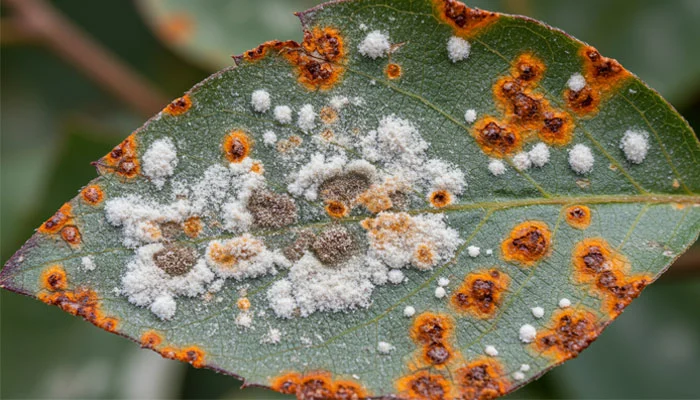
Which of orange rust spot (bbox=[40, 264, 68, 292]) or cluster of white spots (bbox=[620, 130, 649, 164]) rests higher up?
cluster of white spots (bbox=[620, 130, 649, 164])

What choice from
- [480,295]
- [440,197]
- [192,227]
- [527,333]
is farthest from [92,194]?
[527,333]

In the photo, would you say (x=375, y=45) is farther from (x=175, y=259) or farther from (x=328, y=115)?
(x=175, y=259)

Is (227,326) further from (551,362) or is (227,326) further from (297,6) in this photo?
(297,6)

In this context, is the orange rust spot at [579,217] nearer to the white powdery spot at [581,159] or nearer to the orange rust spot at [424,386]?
the white powdery spot at [581,159]

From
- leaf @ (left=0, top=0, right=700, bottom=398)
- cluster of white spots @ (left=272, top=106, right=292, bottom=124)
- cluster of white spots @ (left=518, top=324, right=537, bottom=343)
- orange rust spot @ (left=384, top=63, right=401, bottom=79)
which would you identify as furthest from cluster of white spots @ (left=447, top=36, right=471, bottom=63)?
cluster of white spots @ (left=518, top=324, right=537, bottom=343)

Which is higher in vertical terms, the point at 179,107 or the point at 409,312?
the point at 179,107

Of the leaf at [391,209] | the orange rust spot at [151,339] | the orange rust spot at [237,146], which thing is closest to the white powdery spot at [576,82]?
the leaf at [391,209]

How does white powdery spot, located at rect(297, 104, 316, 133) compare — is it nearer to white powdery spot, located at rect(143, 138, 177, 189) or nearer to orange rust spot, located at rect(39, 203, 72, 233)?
white powdery spot, located at rect(143, 138, 177, 189)
